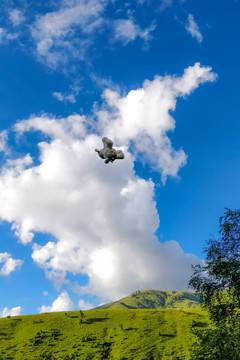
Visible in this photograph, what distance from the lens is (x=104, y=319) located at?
3674 inches

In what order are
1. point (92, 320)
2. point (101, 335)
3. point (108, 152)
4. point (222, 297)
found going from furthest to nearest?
1. point (92, 320)
2. point (101, 335)
3. point (222, 297)
4. point (108, 152)

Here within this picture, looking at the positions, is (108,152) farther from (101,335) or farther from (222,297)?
(101,335)

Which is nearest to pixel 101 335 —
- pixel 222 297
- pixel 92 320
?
pixel 92 320

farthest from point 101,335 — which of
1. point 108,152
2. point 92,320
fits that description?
point 108,152

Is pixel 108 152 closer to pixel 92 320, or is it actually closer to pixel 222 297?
pixel 222 297

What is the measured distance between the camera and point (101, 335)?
80.6 meters

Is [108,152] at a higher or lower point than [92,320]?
lower

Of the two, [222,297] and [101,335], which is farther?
[101,335]

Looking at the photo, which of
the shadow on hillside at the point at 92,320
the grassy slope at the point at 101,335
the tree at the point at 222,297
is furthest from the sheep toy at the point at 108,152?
the shadow on hillside at the point at 92,320

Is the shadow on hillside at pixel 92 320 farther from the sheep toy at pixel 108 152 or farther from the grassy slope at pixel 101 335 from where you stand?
the sheep toy at pixel 108 152

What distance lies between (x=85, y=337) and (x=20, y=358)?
17.3m

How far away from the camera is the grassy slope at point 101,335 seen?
225ft

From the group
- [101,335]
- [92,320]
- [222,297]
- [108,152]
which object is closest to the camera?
[108,152]

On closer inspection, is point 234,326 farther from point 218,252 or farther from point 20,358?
point 20,358
